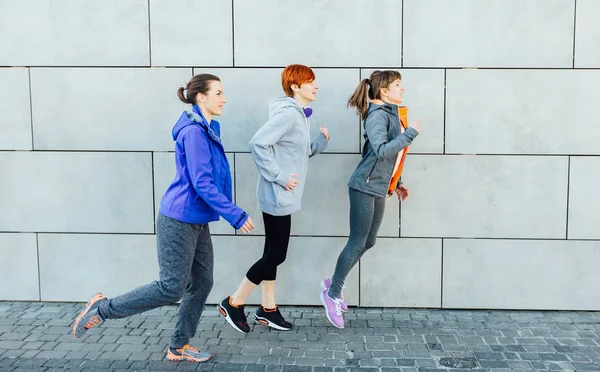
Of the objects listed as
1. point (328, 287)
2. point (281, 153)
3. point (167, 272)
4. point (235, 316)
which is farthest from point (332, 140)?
point (167, 272)

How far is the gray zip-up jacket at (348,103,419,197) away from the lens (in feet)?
15.4

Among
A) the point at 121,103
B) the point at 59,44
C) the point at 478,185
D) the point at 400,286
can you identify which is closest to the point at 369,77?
the point at 478,185

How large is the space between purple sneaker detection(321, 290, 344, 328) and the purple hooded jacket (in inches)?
55.9

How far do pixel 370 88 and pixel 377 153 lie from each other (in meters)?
0.61

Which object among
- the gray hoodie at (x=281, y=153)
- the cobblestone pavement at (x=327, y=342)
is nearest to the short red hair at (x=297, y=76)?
the gray hoodie at (x=281, y=153)

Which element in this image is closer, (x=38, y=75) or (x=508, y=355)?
→ (x=508, y=355)

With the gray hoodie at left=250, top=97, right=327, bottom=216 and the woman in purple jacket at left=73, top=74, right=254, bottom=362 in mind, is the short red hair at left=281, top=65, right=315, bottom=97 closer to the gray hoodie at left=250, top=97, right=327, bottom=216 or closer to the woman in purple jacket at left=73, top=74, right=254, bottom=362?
the gray hoodie at left=250, top=97, right=327, bottom=216

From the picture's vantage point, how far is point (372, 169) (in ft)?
15.9

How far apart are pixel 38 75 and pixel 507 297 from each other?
4696 millimetres

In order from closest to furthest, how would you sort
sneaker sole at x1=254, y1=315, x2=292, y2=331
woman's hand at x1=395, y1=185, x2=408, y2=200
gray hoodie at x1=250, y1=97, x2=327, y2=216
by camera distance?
gray hoodie at x1=250, y1=97, x2=327, y2=216 < sneaker sole at x1=254, y1=315, x2=292, y2=331 < woman's hand at x1=395, y1=185, x2=408, y2=200

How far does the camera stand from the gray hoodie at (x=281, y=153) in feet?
15.0

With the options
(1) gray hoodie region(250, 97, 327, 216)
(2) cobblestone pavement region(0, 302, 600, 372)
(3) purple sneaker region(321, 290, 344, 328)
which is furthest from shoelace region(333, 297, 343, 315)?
(1) gray hoodie region(250, 97, 327, 216)

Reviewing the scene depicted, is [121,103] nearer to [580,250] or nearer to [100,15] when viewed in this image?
[100,15]

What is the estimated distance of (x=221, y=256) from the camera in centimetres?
559
